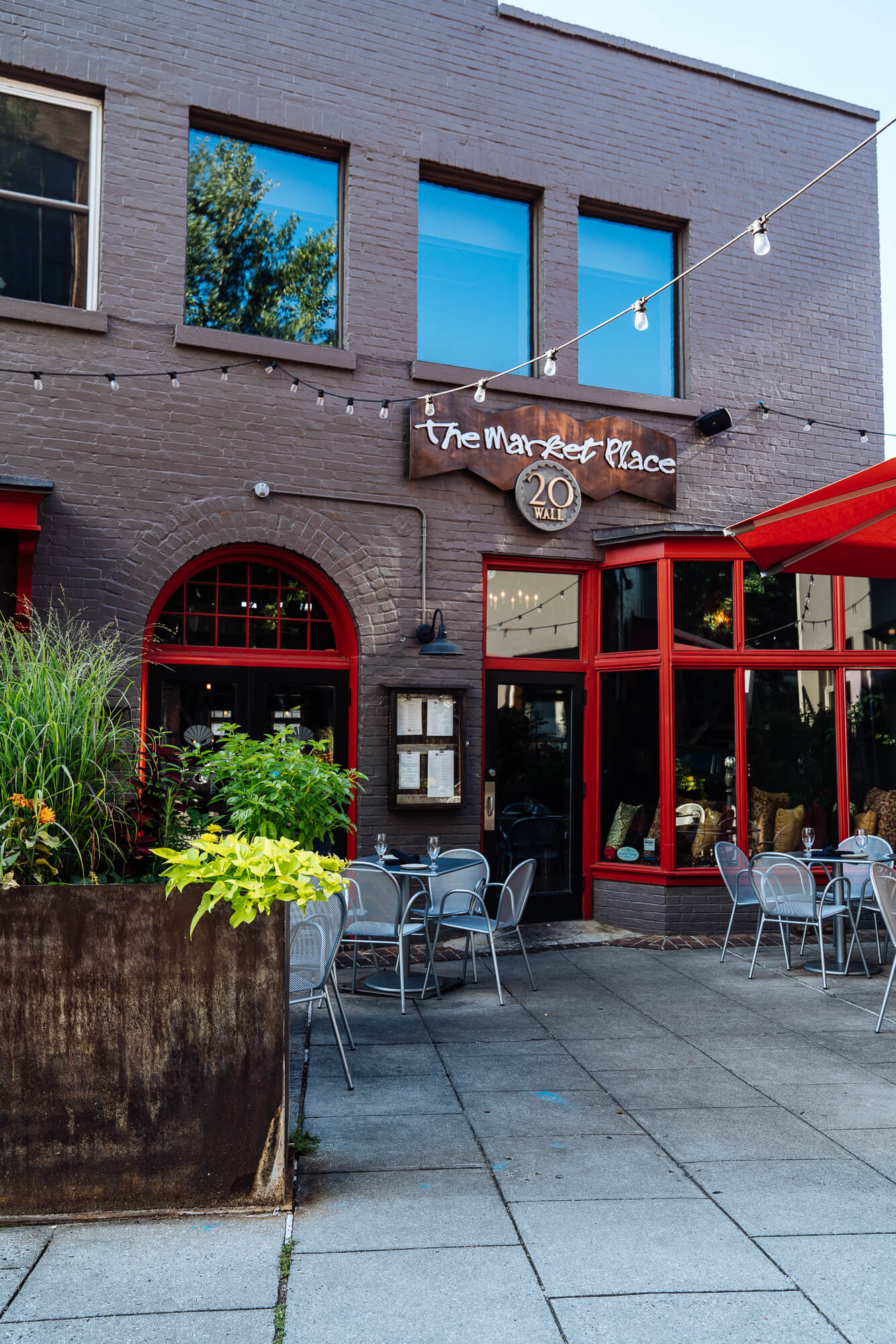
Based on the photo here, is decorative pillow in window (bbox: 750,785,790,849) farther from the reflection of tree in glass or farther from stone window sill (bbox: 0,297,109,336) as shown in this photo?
stone window sill (bbox: 0,297,109,336)

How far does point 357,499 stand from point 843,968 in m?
4.93

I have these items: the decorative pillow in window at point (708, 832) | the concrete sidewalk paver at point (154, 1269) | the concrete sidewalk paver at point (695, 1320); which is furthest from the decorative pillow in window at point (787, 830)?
the concrete sidewalk paver at point (154, 1269)

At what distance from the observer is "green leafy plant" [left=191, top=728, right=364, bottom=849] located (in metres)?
4.57

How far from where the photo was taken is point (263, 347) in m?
7.78

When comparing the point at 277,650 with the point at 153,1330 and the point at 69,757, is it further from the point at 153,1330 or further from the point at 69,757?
the point at 153,1330

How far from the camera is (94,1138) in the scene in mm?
3357

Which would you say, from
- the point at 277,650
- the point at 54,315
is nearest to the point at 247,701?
the point at 277,650

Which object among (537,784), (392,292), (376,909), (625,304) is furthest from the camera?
(625,304)

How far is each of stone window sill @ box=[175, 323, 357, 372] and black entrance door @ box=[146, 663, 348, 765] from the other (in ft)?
7.71

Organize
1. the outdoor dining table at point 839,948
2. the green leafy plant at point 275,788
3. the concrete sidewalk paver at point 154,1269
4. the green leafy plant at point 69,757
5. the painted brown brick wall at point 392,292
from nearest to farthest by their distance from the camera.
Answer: the concrete sidewalk paver at point 154,1269 → the green leafy plant at point 69,757 → the green leafy plant at point 275,788 → the outdoor dining table at point 839,948 → the painted brown brick wall at point 392,292

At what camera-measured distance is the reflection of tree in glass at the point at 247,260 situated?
785 centimetres

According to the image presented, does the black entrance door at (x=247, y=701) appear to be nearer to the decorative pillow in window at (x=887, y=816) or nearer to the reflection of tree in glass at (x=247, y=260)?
the reflection of tree in glass at (x=247, y=260)

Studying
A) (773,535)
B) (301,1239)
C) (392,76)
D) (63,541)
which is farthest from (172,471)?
(301,1239)

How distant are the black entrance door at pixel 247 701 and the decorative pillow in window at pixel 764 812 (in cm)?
344
